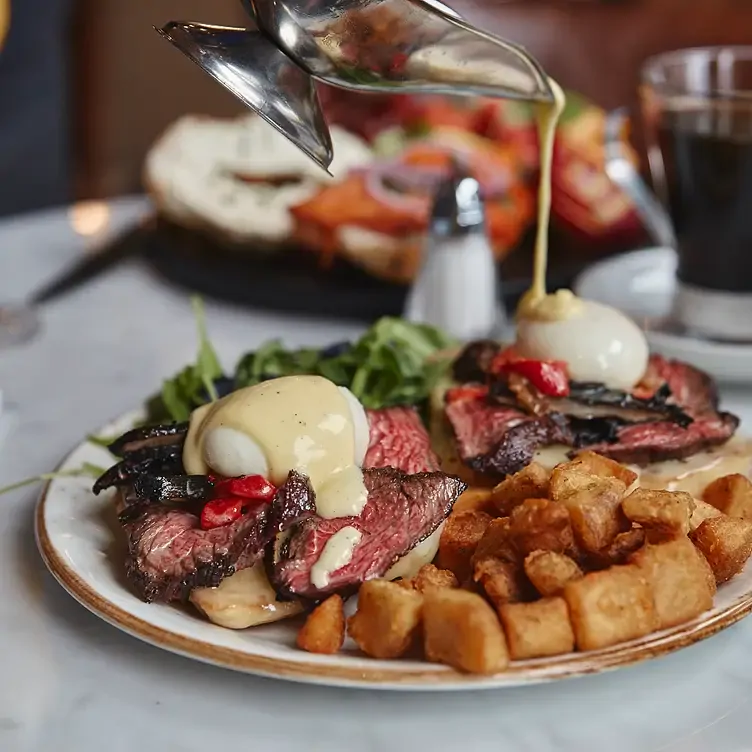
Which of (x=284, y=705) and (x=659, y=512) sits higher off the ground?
(x=659, y=512)

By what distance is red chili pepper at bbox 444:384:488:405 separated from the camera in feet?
5.38

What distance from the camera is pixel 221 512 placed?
1.25 meters

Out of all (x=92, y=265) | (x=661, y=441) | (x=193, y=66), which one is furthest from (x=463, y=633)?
(x=193, y=66)

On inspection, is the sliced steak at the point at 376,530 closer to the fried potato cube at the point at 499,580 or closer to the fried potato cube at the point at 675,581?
the fried potato cube at the point at 499,580

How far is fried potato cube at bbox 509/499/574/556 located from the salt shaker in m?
1.18

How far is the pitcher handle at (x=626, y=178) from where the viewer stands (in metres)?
2.71

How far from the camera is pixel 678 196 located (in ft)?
7.33

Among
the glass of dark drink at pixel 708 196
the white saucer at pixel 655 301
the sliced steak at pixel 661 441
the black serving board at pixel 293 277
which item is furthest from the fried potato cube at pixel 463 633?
the black serving board at pixel 293 277

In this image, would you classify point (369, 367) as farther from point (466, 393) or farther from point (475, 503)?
point (475, 503)

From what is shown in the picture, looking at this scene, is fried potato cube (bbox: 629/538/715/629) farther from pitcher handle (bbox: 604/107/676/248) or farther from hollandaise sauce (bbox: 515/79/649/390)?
pitcher handle (bbox: 604/107/676/248)

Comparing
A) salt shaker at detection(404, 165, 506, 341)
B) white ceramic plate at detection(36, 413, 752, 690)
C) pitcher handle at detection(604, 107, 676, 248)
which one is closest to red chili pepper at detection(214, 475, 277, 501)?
white ceramic plate at detection(36, 413, 752, 690)

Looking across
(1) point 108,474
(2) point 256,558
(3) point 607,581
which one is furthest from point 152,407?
(3) point 607,581

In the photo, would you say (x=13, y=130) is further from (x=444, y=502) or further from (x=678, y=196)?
(x=444, y=502)

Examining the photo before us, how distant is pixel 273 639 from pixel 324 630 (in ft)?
0.31
